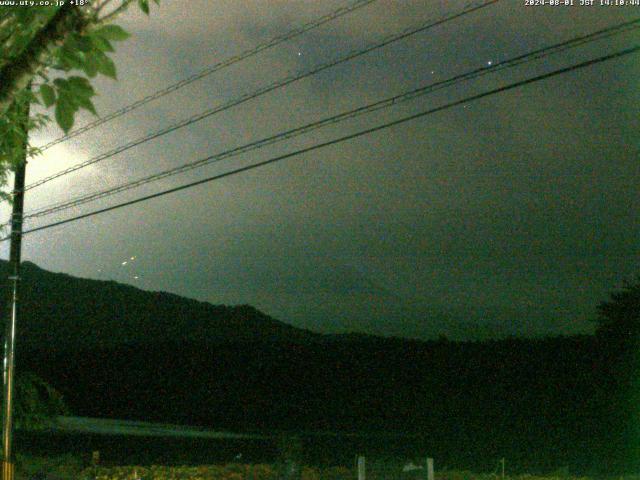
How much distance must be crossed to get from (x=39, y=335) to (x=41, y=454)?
1882 inches

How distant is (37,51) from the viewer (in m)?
3.21

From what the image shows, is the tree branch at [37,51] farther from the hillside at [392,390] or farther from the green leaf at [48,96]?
the hillside at [392,390]

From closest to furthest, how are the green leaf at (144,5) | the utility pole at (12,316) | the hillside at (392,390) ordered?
the green leaf at (144,5)
the utility pole at (12,316)
the hillside at (392,390)

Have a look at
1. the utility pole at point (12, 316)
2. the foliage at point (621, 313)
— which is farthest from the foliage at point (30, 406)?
the foliage at point (621, 313)

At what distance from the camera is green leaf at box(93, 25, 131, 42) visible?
10.6ft

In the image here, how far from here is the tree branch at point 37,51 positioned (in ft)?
10.4

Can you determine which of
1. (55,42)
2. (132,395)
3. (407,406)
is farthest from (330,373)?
(55,42)

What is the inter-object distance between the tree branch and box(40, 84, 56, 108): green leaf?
15 centimetres

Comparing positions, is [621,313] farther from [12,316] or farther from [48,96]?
[48,96]

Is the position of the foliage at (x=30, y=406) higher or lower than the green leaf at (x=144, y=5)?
lower

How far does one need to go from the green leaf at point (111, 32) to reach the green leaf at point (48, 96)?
27 centimetres

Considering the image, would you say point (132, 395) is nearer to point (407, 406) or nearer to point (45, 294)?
point (407, 406)

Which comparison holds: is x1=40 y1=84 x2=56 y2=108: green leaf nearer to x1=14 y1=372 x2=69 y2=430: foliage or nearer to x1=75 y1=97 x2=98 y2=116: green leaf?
x1=75 y1=97 x2=98 y2=116: green leaf

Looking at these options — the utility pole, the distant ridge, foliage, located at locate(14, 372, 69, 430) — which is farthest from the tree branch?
the distant ridge
